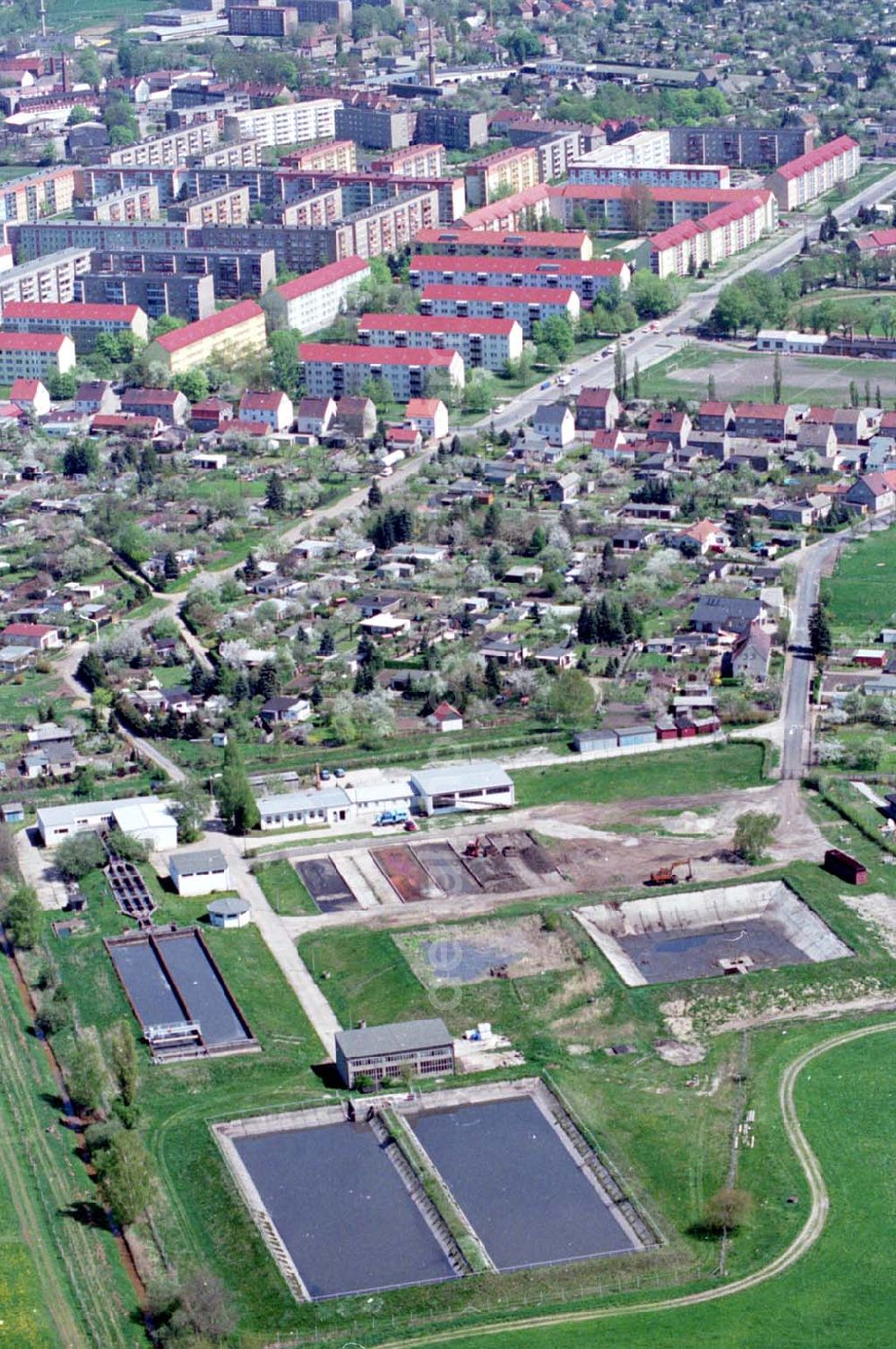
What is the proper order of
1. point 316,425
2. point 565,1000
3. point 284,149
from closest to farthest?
point 565,1000, point 316,425, point 284,149

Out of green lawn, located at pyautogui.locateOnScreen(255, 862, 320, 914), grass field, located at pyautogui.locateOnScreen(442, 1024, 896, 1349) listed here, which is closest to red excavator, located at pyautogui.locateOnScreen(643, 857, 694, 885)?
green lawn, located at pyautogui.locateOnScreen(255, 862, 320, 914)

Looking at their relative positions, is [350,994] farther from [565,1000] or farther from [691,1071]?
[691,1071]

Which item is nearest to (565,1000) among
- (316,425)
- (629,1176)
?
(629,1176)

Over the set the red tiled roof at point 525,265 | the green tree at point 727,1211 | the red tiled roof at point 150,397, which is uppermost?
the red tiled roof at point 525,265

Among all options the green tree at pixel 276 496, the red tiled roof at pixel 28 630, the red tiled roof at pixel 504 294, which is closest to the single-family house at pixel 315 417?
the green tree at pixel 276 496

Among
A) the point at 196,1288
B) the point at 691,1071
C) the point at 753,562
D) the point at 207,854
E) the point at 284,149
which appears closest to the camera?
the point at 196,1288

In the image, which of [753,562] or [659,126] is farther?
[659,126]

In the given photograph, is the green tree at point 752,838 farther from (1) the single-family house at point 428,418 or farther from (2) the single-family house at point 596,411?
(1) the single-family house at point 428,418
